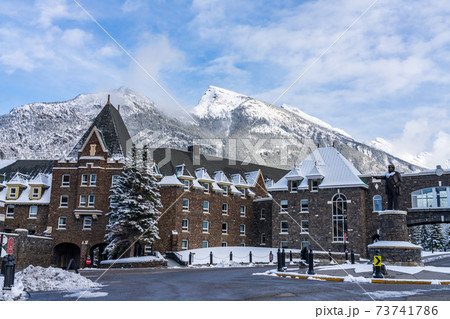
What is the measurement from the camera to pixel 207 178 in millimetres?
53219

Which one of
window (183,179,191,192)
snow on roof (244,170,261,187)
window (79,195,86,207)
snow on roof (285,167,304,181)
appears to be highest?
snow on roof (244,170,261,187)

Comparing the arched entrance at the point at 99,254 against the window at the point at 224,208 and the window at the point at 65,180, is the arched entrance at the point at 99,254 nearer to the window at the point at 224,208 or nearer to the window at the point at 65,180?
the window at the point at 65,180

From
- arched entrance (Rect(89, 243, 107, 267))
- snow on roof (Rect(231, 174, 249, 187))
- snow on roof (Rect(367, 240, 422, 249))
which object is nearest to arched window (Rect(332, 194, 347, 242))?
snow on roof (Rect(231, 174, 249, 187))

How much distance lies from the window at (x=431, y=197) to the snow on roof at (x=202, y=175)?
73.5ft

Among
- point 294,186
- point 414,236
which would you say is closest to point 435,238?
point 414,236

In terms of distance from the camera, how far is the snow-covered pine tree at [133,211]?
40281 millimetres

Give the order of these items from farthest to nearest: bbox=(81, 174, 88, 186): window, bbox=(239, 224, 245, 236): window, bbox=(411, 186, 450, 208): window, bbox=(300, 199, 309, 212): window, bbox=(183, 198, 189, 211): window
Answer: bbox=(239, 224, 245, 236): window, bbox=(300, 199, 309, 212): window, bbox=(183, 198, 189, 211): window, bbox=(81, 174, 88, 186): window, bbox=(411, 186, 450, 208): window

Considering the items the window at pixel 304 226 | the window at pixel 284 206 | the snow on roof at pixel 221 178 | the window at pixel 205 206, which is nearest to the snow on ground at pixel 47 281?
the window at pixel 205 206

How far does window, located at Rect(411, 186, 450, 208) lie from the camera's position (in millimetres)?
44781

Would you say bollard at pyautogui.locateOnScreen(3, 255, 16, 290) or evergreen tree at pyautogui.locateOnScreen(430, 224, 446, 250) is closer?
bollard at pyautogui.locateOnScreen(3, 255, 16, 290)

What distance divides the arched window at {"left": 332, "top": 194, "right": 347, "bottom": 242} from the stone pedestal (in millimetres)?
23799

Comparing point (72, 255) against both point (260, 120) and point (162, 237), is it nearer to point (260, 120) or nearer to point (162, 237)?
point (162, 237)

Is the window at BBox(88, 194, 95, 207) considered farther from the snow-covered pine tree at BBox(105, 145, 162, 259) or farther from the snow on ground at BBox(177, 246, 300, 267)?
the snow on ground at BBox(177, 246, 300, 267)

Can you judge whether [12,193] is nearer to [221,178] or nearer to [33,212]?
[33,212]
